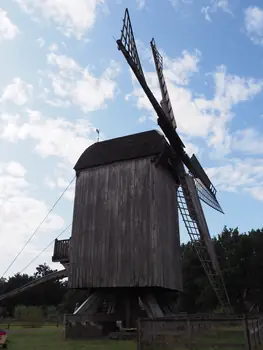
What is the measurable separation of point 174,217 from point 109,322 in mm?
5740

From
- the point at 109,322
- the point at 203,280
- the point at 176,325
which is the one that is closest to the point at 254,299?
the point at 203,280

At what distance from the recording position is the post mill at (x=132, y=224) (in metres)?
14.7

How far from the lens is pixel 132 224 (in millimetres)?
15133

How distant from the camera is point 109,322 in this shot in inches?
602

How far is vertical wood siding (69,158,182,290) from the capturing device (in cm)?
1457

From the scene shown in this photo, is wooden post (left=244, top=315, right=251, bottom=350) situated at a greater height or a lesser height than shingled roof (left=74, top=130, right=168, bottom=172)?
lesser

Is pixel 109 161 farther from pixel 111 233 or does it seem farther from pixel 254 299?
pixel 254 299

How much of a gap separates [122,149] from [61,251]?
5.91 meters

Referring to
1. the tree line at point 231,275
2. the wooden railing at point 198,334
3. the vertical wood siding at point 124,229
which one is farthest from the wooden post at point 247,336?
the tree line at point 231,275

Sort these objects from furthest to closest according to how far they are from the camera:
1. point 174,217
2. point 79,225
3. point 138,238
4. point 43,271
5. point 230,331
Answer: point 43,271, point 174,217, point 79,225, point 138,238, point 230,331

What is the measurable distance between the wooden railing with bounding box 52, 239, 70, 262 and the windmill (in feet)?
19.4

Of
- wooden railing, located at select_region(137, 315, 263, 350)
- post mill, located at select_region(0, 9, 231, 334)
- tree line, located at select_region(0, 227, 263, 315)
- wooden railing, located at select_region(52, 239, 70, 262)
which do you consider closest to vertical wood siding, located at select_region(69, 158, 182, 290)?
post mill, located at select_region(0, 9, 231, 334)

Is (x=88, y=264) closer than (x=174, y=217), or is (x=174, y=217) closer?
(x=88, y=264)

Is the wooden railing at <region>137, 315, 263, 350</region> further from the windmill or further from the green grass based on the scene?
the windmill
